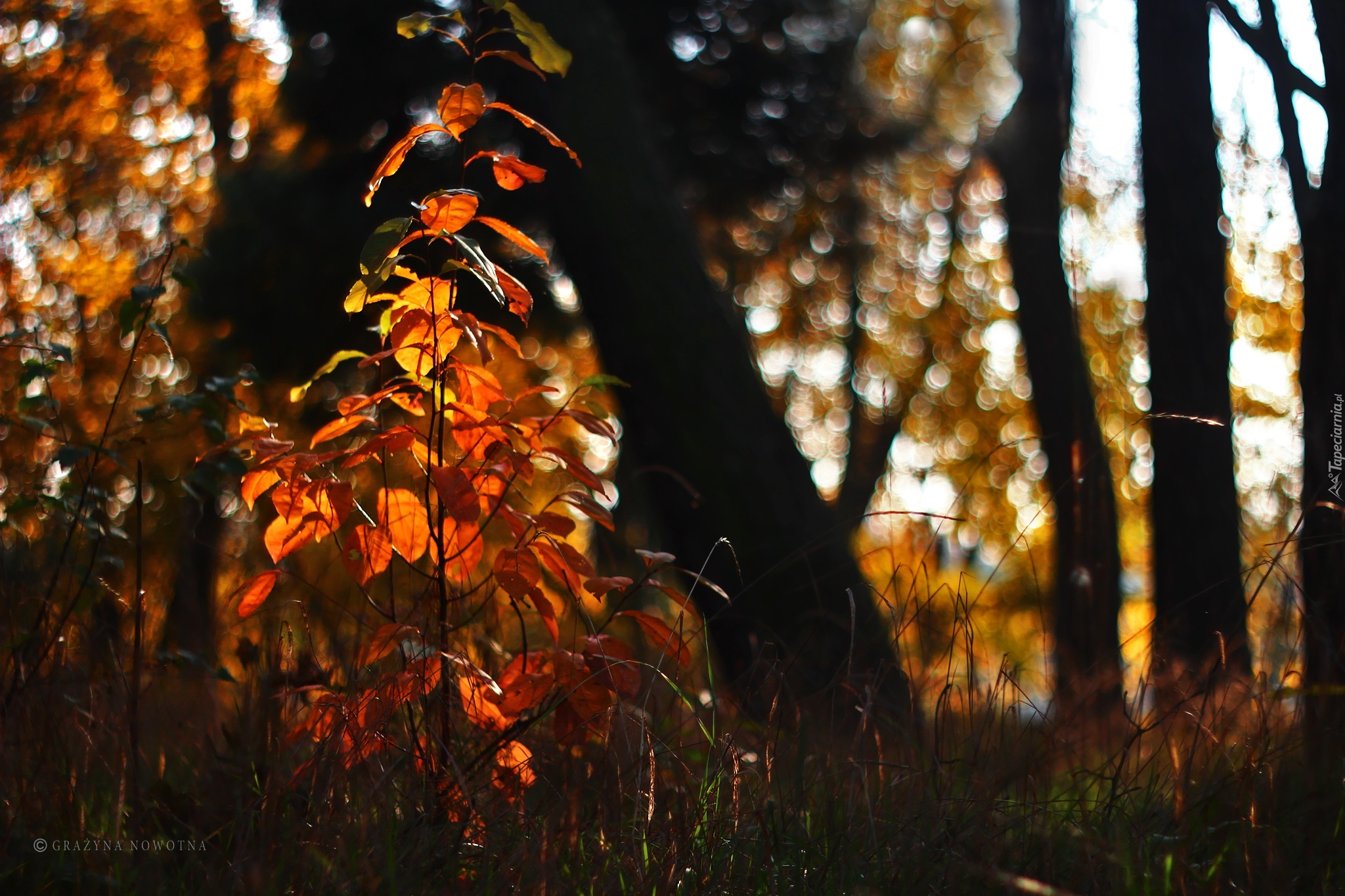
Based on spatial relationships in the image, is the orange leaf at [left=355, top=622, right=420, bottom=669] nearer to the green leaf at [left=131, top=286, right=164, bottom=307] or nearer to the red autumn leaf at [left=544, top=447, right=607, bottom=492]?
the red autumn leaf at [left=544, top=447, right=607, bottom=492]

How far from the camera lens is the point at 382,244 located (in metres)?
1.44

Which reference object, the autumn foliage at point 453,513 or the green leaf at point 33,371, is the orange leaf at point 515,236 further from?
the green leaf at point 33,371

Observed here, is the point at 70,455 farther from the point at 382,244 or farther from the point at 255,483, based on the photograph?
the point at 382,244

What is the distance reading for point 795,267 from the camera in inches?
425

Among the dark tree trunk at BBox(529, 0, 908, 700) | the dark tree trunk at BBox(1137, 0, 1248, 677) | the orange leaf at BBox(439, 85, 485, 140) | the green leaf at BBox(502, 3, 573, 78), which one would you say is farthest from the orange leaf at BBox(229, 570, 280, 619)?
the dark tree trunk at BBox(1137, 0, 1248, 677)

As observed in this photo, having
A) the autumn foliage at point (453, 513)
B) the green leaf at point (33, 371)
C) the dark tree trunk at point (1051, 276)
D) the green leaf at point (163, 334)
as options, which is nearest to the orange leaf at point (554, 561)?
the autumn foliage at point (453, 513)

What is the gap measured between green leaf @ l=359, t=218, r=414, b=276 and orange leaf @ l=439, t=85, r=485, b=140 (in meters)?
0.20

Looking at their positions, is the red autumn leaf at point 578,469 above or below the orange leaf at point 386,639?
above

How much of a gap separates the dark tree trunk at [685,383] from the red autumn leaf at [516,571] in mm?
1602

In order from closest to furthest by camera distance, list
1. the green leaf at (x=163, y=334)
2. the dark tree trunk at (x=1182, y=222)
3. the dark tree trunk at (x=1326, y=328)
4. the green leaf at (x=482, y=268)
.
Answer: the green leaf at (x=482, y=268)
the green leaf at (x=163, y=334)
the dark tree trunk at (x=1326, y=328)
the dark tree trunk at (x=1182, y=222)

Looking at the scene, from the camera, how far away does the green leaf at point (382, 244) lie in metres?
1.41

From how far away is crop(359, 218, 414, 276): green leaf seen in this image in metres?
1.41

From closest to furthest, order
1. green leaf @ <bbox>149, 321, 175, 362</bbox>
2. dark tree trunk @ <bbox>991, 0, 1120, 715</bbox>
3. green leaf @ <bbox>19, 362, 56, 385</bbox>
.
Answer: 1. green leaf @ <bbox>149, 321, 175, 362</bbox>
2. green leaf @ <bbox>19, 362, 56, 385</bbox>
3. dark tree trunk @ <bbox>991, 0, 1120, 715</bbox>

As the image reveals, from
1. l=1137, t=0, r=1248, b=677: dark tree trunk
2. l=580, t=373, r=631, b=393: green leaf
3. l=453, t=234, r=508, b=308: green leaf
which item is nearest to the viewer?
l=453, t=234, r=508, b=308: green leaf
